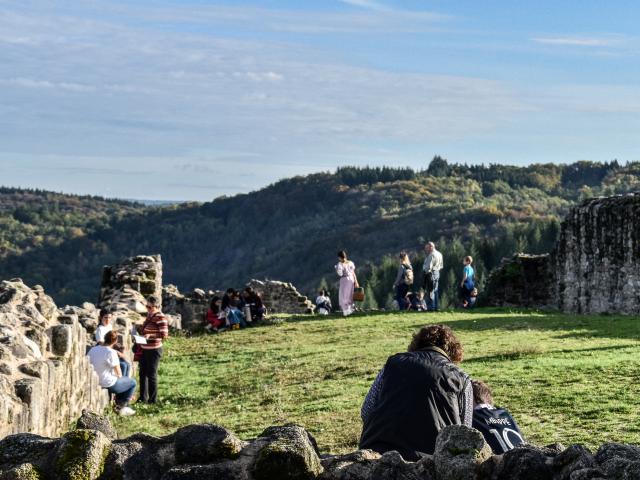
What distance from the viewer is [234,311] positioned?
93.6ft

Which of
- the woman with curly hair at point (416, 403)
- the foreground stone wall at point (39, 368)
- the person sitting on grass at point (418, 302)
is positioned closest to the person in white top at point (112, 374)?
the foreground stone wall at point (39, 368)

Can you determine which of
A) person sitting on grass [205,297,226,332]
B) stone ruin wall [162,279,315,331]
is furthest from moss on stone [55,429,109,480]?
stone ruin wall [162,279,315,331]

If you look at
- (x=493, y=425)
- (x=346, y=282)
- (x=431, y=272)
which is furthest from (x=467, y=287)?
(x=493, y=425)

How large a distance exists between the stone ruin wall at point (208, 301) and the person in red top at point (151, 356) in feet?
55.3

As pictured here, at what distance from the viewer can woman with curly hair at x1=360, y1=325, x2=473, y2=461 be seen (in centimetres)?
722

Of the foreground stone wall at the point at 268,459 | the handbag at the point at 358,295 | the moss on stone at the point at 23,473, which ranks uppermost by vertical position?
the handbag at the point at 358,295

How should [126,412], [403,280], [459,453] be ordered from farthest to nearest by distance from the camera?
[403,280], [126,412], [459,453]

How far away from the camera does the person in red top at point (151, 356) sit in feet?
55.1

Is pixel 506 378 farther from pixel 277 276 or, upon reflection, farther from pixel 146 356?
pixel 277 276

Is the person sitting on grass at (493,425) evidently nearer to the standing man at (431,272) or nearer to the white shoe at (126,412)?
the white shoe at (126,412)

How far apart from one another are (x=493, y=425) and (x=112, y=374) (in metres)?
9.15

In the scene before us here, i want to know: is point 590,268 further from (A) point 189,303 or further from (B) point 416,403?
(B) point 416,403

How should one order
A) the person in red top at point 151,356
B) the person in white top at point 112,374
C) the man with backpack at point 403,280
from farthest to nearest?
the man with backpack at point 403,280 → the person in red top at point 151,356 → the person in white top at point 112,374

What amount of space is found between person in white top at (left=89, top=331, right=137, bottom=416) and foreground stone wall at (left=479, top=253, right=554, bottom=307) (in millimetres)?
18503
